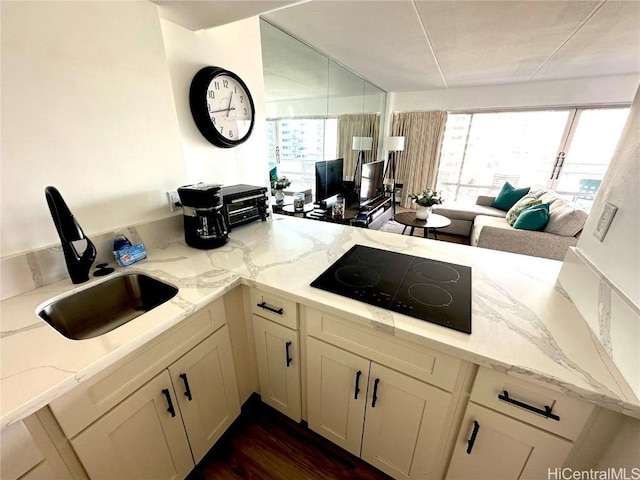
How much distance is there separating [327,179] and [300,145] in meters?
1.06

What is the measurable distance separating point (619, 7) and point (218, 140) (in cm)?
297

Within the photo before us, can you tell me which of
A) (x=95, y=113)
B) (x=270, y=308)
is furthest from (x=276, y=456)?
Result: (x=95, y=113)

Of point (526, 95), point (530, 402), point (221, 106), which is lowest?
point (530, 402)

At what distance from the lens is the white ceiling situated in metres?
1.80

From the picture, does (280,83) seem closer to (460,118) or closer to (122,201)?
(122,201)

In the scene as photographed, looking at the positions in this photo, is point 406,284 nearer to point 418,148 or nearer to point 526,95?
point 418,148

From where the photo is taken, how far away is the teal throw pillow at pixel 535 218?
2.75 meters

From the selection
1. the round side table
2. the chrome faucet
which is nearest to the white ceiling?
the chrome faucet

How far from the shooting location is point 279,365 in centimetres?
123

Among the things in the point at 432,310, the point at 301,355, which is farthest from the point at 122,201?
the point at 432,310

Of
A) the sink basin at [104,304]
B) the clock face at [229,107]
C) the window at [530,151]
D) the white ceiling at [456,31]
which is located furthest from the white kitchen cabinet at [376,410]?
the window at [530,151]

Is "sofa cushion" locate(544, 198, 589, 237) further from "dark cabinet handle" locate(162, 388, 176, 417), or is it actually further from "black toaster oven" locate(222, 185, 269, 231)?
A: "dark cabinet handle" locate(162, 388, 176, 417)

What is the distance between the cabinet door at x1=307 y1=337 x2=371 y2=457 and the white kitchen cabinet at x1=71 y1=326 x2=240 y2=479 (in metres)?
0.40

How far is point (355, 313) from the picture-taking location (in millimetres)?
859
